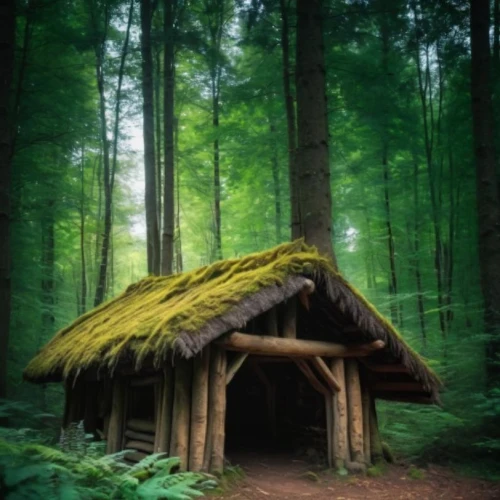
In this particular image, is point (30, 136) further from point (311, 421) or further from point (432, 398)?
point (432, 398)

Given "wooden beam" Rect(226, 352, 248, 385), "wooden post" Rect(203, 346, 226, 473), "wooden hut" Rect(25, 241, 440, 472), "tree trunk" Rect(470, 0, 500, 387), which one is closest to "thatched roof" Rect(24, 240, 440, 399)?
"wooden hut" Rect(25, 241, 440, 472)

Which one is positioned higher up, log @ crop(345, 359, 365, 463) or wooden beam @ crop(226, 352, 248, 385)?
wooden beam @ crop(226, 352, 248, 385)

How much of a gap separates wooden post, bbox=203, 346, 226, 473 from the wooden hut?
13 millimetres

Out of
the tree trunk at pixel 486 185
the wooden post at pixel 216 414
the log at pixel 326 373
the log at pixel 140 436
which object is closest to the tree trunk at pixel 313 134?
the log at pixel 326 373

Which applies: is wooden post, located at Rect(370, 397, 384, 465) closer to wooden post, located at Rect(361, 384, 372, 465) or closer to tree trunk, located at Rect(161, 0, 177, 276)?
wooden post, located at Rect(361, 384, 372, 465)

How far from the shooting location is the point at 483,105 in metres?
9.66

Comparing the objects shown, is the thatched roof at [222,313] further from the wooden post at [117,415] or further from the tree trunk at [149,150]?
the tree trunk at [149,150]

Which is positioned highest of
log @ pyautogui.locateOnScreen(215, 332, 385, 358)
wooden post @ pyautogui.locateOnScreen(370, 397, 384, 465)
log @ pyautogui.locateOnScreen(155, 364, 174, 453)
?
log @ pyautogui.locateOnScreen(215, 332, 385, 358)

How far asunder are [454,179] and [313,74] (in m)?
7.64

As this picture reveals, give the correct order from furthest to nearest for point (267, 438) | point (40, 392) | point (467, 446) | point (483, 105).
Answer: point (40, 392), point (267, 438), point (483, 105), point (467, 446)

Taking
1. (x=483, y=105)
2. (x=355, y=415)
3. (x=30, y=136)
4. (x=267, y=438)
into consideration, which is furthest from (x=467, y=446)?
(x=30, y=136)

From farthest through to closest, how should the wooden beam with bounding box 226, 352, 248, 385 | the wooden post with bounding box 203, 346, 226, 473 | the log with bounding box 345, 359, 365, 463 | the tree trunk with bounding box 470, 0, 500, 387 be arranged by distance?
the tree trunk with bounding box 470, 0, 500, 387 → the log with bounding box 345, 359, 365, 463 → the wooden beam with bounding box 226, 352, 248, 385 → the wooden post with bounding box 203, 346, 226, 473

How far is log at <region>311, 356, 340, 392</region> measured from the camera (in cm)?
A: 761

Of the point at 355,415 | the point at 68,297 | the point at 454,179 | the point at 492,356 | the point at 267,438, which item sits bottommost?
the point at 267,438
